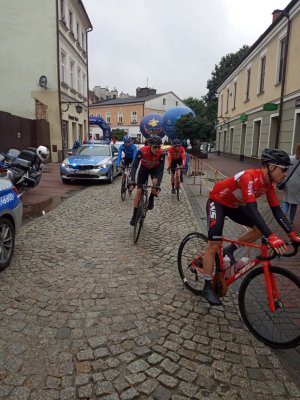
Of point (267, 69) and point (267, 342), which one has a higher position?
point (267, 69)

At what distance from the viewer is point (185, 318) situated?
330 centimetres

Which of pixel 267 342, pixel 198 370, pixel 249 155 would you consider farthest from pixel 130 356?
pixel 249 155

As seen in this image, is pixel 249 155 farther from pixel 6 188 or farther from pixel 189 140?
pixel 6 188

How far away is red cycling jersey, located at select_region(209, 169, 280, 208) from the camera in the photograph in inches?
113

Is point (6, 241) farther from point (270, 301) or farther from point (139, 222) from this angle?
point (270, 301)

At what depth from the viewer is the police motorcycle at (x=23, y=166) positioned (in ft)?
27.1

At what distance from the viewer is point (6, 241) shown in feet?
14.6

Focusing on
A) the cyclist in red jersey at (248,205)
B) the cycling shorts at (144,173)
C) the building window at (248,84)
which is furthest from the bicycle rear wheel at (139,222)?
the building window at (248,84)

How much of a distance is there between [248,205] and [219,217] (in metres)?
0.52

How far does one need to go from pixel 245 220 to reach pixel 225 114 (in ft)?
104

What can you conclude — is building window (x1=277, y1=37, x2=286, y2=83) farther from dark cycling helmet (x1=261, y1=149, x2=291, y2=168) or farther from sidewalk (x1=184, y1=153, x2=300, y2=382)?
dark cycling helmet (x1=261, y1=149, x2=291, y2=168)

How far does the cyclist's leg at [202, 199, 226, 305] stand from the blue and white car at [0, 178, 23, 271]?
107 inches

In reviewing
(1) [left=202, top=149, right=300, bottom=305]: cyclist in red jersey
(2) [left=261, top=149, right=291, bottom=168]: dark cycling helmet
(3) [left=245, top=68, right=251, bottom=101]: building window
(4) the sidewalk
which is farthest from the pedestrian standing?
(3) [left=245, top=68, right=251, bottom=101]: building window

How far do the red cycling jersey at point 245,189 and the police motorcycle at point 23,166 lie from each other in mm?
6173
